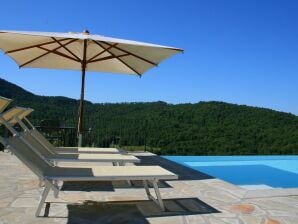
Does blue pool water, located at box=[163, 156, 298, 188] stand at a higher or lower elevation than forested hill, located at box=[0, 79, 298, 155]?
lower

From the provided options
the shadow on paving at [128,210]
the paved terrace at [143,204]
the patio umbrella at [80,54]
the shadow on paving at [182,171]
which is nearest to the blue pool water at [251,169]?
the shadow on paving at [182,171]

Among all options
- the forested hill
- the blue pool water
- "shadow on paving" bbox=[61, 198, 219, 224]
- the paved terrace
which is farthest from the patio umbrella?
the blue pool water

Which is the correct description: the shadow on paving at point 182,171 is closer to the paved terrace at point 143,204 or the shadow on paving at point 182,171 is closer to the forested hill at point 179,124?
the paved terrace at point 143,204

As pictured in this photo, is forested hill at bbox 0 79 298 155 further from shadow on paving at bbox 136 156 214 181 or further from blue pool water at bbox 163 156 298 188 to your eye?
shadow on paving at bbox 136 156 214 181

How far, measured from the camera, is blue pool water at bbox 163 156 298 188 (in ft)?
29.5

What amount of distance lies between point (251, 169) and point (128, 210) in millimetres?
6915

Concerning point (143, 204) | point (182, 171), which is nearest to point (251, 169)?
point (182, 171)

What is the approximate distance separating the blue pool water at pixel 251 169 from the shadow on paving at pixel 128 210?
13.8 ft

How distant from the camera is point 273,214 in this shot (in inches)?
172

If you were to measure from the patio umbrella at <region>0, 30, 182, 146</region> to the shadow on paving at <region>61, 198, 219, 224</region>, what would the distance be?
2.73 metres

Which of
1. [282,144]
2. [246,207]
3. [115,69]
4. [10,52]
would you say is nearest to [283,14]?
[282,144]

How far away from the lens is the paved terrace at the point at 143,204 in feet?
13.4

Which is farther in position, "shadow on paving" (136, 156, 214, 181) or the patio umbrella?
the patio umbrella

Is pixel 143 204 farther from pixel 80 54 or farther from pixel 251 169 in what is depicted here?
pixel 251 169
